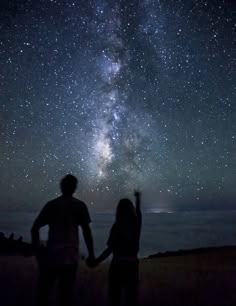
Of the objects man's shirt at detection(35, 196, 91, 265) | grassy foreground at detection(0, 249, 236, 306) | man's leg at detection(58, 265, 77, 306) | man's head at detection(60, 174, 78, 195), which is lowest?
grassy foreground at detection(0, 249, 236, 306)

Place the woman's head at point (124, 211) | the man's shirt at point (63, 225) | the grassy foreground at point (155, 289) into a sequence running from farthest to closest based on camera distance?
the grassy foreground at point (155, 289) < the woman's head at point (124, 211) < the man's shirt at point (63, 225)

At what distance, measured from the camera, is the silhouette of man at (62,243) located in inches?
162

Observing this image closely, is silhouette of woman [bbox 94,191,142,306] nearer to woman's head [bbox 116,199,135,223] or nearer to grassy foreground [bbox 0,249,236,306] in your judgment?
woman's head [bbox 116,199,135,223]

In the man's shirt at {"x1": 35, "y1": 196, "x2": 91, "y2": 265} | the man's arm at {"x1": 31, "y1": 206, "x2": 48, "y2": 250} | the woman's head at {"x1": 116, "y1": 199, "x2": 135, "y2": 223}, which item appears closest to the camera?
the man's shirt at {"x1": 35, "y1": 196, "x2": 91, "y2": 265}

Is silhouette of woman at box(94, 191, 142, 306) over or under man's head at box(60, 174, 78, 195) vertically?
under

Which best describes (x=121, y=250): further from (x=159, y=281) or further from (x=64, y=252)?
A: (x=159, y=281)

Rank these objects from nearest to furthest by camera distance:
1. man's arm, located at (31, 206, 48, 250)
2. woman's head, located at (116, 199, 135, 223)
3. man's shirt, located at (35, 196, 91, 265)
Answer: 1. man's shirt, located at (35, 196, 91, 265)
2. man's arm, located at (31, 206, 48, 250)
3. woman's head, located at (116, 199, 135, 223)

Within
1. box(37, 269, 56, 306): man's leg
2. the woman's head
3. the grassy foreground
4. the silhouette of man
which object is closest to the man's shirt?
the silhouette of man

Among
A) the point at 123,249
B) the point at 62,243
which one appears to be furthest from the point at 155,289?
the point at 62,243

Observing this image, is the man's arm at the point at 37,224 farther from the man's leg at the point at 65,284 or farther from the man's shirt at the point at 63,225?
the man's leg at the point at 65,284

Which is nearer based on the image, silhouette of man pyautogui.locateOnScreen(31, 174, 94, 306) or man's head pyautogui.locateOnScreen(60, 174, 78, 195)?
silhouette of man pyautogui.locateOnScreen(31, 174, 94, 306)

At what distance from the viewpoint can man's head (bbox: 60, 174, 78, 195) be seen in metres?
4.34

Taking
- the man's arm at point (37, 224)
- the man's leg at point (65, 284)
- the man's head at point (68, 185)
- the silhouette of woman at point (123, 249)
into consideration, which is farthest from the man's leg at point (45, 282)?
the man's head at point (68, 185)

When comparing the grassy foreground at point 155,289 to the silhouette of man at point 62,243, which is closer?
the silhouette of man at point 62,243
